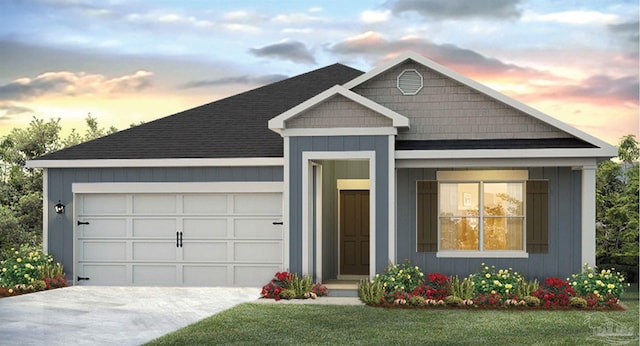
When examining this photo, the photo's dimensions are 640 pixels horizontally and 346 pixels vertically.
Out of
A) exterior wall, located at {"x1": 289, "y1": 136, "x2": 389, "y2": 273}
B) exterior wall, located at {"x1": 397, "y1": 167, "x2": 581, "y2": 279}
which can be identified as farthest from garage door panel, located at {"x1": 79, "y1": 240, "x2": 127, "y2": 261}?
exterior wall, located at {"x1": 397, "y1": 167, "x2": 581, "y2": 279}

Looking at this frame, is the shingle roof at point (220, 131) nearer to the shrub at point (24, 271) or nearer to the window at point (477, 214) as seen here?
the shrub at point (24, 271)

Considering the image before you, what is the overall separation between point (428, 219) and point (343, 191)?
10.6ft

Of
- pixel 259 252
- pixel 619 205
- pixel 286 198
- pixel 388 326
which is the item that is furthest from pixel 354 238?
pixel 619 205

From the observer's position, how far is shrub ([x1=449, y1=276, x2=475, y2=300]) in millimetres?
14920

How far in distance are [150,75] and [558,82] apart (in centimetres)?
1332

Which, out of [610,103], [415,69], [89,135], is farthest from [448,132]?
[89,135]

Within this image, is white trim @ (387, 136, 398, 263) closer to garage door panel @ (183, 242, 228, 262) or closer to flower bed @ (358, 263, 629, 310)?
flower bed @ (358, 263, 629, 310)

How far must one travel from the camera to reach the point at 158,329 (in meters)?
11.8

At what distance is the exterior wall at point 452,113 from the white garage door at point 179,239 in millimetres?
3300

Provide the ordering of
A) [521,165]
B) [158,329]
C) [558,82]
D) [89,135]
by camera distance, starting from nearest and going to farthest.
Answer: [158,329], [521,165], [558,82], [89,135]

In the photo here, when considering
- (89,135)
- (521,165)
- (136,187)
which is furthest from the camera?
(89,135)

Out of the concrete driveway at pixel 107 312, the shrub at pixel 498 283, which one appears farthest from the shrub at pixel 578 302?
the concrete driveway at pixel 107 312

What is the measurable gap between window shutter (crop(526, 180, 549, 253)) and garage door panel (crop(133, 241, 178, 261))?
25.0ft

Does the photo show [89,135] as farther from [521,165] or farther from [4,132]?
[521,165]
